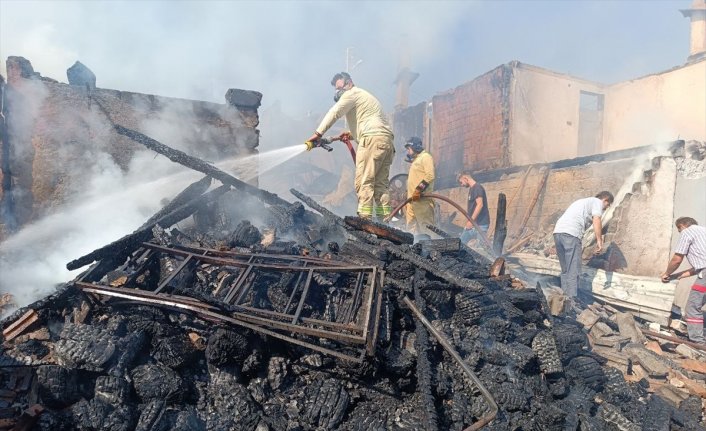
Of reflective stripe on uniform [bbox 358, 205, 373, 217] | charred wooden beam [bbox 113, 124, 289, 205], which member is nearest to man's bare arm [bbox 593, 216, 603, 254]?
reflective stripe on uniform [bbox 358, 205, 373, 217]

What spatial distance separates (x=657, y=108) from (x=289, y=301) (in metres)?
17.7

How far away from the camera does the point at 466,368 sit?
11.9 feet

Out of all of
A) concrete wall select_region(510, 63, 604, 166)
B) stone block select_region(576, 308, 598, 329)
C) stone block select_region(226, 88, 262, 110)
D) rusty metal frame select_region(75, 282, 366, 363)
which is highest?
concrete wall select_region(510, 63, 604, 166)

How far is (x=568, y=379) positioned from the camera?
4465 mm

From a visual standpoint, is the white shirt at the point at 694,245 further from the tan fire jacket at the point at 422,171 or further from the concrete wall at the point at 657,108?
the concrete wall at the point at 657,108

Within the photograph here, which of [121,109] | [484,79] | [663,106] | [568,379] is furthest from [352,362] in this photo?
[663,106]

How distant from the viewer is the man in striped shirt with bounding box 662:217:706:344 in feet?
Result: 21.3

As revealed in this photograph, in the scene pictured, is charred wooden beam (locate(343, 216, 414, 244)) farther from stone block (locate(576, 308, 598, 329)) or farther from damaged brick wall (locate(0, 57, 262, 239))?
damaged brick wall (locate(0, 57, 262, 239))

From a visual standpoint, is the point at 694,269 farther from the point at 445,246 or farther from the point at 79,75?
the point at 79,75

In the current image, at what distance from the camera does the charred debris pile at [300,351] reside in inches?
140

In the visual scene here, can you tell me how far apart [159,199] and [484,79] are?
12.5 m

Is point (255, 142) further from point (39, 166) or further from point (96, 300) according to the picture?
point (96, 300)

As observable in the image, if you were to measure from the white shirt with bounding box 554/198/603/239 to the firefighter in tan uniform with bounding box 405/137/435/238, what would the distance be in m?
2.22

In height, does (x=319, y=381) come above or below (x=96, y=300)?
below
